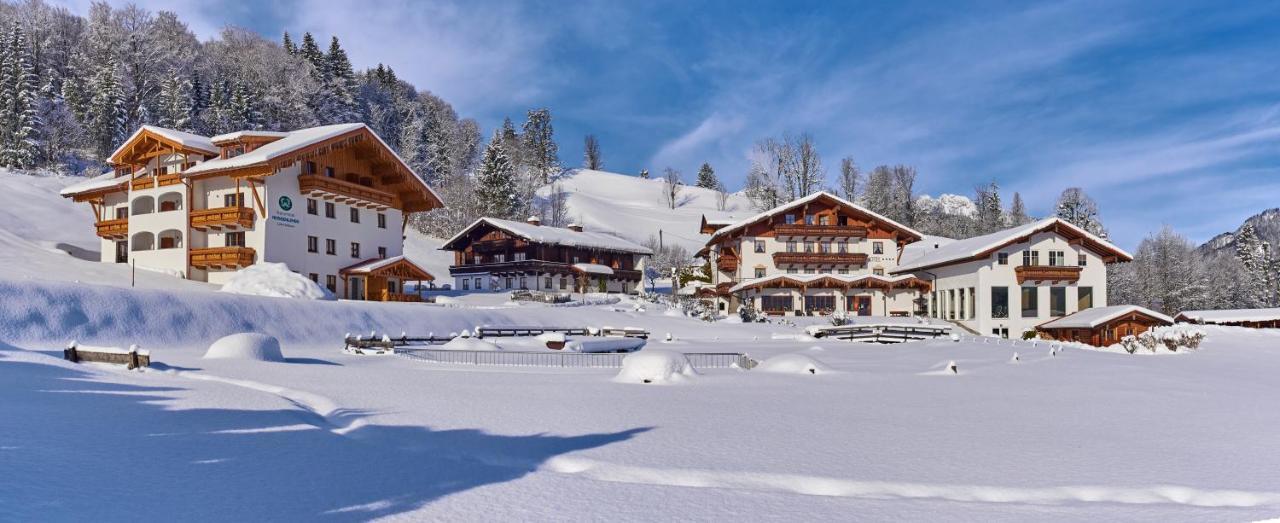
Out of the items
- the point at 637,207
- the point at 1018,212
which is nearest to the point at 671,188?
the point at 637,207

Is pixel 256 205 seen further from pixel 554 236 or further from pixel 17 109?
pixel 17 109

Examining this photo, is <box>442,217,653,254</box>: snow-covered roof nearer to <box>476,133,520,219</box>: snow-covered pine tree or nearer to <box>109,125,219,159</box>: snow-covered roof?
<box>476,133,520,219</box>: snow-covered pine tree

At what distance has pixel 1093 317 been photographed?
50.9 m

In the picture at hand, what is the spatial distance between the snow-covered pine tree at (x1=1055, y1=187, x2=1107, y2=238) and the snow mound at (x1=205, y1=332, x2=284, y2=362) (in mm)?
97478

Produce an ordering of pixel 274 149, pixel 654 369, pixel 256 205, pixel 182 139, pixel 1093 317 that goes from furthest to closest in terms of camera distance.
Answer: pixel 1093 317 → pixel 182 139 → pixel 274 149 → pixel 256 205 → pixel 654 369

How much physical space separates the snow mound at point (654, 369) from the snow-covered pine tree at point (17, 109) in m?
78.7

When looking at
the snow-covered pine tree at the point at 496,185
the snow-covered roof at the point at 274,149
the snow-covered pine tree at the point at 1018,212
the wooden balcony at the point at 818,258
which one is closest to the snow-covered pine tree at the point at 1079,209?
the snow-covered pine tree at the point at 1018,212

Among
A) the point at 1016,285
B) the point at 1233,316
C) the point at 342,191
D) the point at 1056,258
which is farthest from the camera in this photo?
the point at 1233,316

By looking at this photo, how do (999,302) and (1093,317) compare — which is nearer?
(1093,317)

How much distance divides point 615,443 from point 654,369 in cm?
813

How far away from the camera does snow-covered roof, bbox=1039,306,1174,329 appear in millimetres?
49375

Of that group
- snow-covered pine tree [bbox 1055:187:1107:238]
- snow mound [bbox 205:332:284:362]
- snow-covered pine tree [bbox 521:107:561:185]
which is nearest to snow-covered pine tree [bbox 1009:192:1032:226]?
snow-covered pine tree [bbox 1055:187:1107:238]

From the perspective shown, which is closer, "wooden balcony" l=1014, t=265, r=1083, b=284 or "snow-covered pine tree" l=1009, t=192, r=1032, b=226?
"wooden balcony" l=1014, t=265, r=1083, b=284

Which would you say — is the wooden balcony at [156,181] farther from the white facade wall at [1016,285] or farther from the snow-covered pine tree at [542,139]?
the snow-covered pine tree at [542,139]
